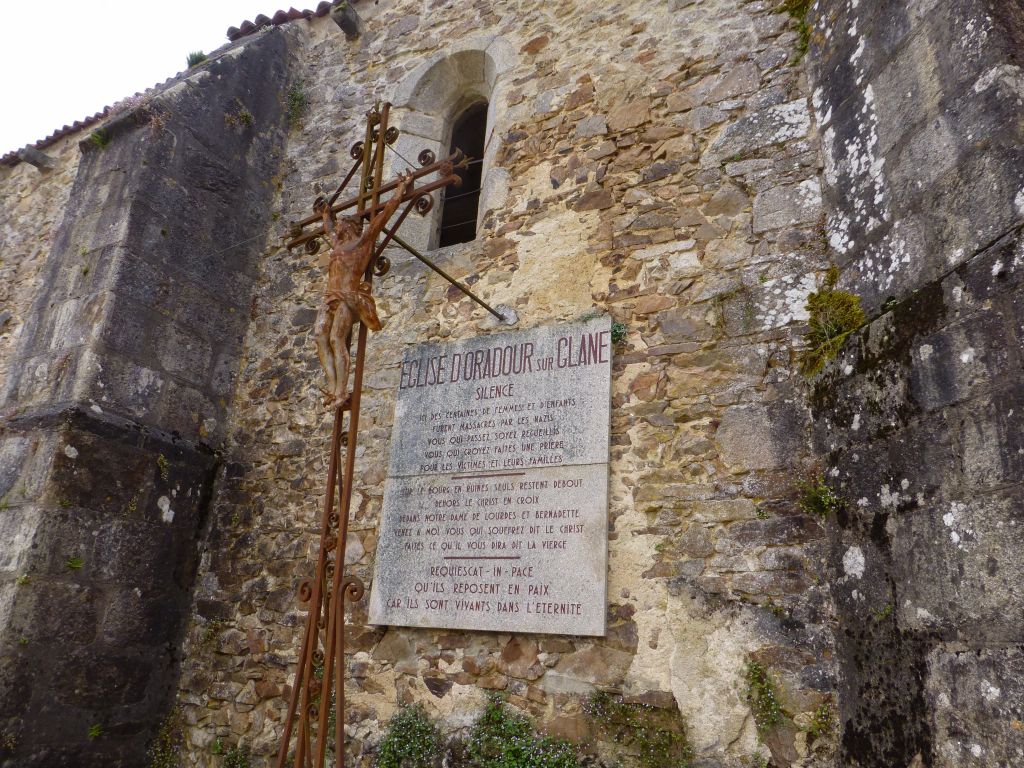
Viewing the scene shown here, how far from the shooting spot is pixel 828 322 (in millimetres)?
3393

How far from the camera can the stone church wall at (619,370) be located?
326 cm

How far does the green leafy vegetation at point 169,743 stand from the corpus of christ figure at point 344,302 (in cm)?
261

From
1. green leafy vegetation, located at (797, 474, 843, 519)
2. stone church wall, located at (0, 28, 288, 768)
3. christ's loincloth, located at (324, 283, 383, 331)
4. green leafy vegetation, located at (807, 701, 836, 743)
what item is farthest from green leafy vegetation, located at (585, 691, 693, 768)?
stone church wall, located at (0, 28, 288, 768)

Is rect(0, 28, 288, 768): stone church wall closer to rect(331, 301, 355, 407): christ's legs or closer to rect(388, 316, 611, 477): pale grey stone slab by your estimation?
rect(388, 316, 611, 477): pale grey stone slab

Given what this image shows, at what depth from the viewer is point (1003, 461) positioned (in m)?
2.37

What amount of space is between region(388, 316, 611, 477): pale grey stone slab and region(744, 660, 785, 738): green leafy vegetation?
118 centimetres

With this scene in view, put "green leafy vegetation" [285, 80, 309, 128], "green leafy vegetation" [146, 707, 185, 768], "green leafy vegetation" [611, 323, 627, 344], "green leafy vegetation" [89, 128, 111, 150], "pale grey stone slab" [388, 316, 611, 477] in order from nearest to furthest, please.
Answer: "pale grey stone slab" [388, 316, 611, 477] → "green leafy vegetation" [611, 323, 627, 344] → "green leafy vegetation" [146, 707, 185, 768] → "green leafy vegetation" [89, 128, 111, 150] → "green leafy vegetation" [285, 80, 309, 128]

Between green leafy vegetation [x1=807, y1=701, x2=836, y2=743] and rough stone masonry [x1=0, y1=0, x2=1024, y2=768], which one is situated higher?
rough stone masonry [x1=0, y1=0, x2=1024, y2=768]

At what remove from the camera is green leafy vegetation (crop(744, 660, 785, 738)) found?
298cm

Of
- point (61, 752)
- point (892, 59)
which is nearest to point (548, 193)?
point (892, 59)

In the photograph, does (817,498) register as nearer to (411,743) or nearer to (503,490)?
(503,490)

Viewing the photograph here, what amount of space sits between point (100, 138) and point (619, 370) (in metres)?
4.21

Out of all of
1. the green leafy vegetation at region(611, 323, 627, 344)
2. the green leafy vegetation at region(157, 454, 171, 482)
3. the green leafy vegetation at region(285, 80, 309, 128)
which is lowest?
the green leafy vegetation at region(157, 454, 171, 482)

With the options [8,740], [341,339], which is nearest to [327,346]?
[341,339]
